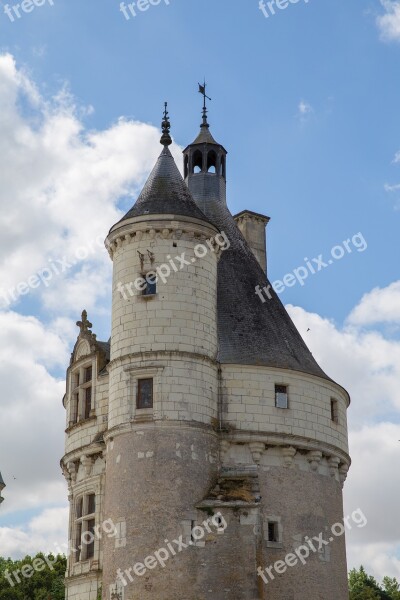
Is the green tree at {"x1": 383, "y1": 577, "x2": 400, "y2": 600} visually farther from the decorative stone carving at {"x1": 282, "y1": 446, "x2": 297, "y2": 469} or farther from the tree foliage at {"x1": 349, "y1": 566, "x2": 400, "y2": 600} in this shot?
the decorative stone carving at {"x1": 282, "y1": 446, "x2": 297, "y2": 469}

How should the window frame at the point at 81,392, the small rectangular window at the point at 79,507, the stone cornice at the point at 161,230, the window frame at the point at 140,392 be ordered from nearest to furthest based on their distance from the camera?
the window frame at the point at 140,392 → the stone cornice at the point at 161,230 → the small rectangular window at the point at 79,507 → the window frame at the point at 81,392

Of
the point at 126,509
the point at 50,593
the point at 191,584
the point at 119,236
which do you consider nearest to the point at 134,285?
the point at 119,236

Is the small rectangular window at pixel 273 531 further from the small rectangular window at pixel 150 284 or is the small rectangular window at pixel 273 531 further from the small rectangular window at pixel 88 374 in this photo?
the small rectangular window at pixel 88 374

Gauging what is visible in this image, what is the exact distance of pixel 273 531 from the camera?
3145cm

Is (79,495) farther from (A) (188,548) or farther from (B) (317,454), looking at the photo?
(B) (317,454)

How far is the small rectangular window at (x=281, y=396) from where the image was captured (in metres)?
33.3

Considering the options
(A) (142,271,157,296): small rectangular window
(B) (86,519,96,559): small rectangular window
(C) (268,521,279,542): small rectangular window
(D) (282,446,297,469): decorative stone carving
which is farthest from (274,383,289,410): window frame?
(B) (86,519,96,559): small rectangular window

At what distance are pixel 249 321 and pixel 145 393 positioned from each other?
6153 millimetres

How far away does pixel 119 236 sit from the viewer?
33.8 m

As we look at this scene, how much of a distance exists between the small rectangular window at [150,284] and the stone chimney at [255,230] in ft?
35.7

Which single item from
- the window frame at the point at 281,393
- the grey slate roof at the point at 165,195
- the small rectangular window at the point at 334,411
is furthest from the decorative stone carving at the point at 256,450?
the grey slate roof at the point at 165,195

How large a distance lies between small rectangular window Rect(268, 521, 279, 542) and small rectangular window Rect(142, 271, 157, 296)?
8.93m

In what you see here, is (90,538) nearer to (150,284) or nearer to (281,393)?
(281,393)

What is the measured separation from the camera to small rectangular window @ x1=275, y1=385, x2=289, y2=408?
33.3m
